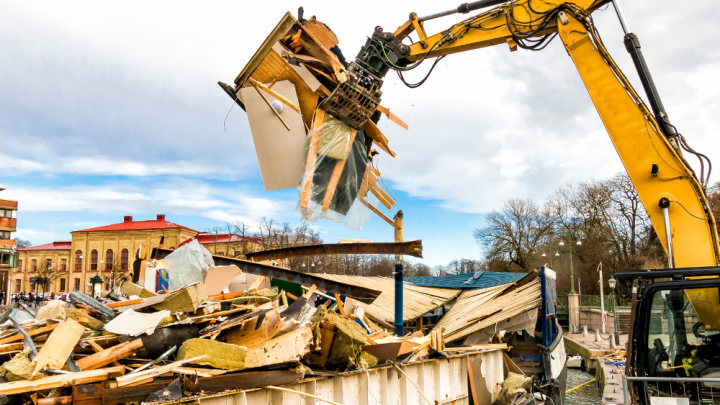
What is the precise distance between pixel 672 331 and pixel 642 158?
2311mm

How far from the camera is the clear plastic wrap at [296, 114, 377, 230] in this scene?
5766 mm

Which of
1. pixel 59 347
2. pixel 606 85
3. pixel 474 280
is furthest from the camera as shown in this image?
pixel 474 280

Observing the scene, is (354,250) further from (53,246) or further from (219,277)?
(53,246)

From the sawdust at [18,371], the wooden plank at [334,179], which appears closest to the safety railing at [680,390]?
the wooden plank at [334,179]

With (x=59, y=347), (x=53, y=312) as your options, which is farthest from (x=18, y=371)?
(x=53, y=312)

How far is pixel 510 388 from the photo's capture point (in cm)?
771

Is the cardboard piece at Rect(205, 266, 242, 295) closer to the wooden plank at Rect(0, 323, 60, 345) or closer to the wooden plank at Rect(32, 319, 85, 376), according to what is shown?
the wooden plank at Rect(0, 323, 60, 345)

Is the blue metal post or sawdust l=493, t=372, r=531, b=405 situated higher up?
the blue metal post

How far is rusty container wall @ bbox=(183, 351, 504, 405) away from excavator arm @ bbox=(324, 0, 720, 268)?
317cm

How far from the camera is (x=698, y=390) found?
433 cm

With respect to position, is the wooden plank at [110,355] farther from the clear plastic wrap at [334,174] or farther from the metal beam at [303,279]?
the metal beam at [303,279]

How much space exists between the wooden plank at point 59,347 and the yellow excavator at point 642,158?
3699 millimetres

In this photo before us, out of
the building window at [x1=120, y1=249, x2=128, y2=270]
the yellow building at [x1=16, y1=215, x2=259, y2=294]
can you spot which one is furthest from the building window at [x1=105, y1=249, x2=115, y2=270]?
the building window at [x1=120, y1=249, x2=128, y2=270]

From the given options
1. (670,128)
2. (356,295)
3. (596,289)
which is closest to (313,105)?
(356,295)
